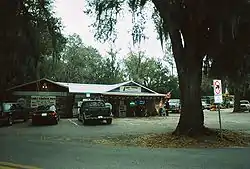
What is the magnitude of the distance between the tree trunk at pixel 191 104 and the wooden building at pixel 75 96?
22315 mm

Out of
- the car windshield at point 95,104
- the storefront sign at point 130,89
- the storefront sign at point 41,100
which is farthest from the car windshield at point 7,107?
the storefront sign at point 130,89

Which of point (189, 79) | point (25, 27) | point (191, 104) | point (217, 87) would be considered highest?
point (25, 27)

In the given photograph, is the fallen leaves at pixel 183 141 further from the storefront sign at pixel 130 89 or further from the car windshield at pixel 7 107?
the storefront sign at pixel 130 89

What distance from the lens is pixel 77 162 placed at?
32.8 feet

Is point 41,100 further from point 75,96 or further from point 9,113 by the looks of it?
point 9,113

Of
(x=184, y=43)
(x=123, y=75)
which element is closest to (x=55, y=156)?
(x=184, y=43)

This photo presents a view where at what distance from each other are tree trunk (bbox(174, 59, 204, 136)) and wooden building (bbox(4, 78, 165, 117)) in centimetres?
2232

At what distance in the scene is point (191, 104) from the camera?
1683 cm

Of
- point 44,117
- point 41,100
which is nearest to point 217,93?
point 44,117

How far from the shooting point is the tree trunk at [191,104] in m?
16.7

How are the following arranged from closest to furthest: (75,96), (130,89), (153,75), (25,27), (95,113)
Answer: (25,27)
(95,113)
(75,96)
(130,89)
(153,75)

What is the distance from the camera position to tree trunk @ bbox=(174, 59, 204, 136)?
1669 cm

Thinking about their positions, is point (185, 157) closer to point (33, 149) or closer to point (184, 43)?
point (33, 149)

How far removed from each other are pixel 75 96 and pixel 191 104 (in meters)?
24.8
